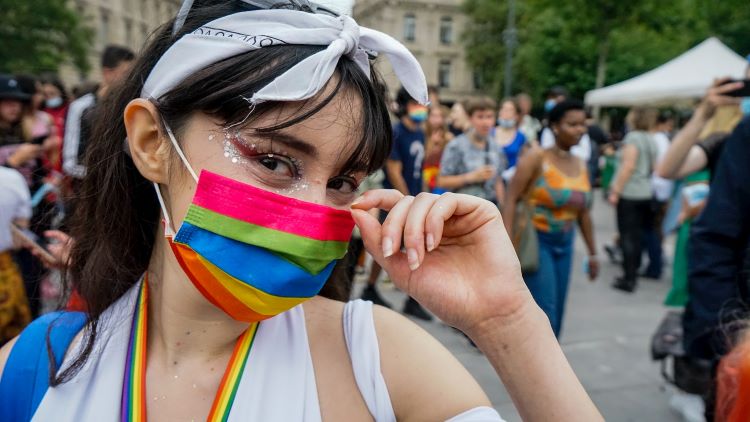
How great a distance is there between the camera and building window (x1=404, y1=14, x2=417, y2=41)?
138ft

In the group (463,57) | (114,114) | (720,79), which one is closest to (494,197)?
(720,79)

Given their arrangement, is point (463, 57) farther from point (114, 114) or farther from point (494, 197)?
point (114, 114)

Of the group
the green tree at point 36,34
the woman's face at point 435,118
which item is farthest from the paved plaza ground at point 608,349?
the green tree at point 36,34

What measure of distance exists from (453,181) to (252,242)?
3949 mm

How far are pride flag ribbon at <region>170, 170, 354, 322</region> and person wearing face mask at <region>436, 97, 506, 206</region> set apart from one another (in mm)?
3855

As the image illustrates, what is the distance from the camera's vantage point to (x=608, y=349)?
4648 millimetres

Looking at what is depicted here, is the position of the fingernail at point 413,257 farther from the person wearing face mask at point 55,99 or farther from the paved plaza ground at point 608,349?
the person wearing face mask at point 55,99

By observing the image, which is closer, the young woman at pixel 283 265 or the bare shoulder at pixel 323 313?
the young woman at pixel 283 265

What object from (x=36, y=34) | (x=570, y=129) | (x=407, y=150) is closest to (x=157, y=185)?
(x=570, y=129)

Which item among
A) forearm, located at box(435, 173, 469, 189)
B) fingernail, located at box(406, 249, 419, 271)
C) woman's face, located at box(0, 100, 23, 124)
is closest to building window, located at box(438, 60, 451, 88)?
forearm, located at box(435, 173, 469, 189)

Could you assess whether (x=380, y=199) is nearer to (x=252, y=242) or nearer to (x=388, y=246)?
(x=388, y=246)

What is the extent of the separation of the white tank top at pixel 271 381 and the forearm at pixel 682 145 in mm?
2746

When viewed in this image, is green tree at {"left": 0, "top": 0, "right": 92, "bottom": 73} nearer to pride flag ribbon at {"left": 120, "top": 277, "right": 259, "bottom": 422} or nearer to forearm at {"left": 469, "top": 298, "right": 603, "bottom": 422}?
pride flag ribbon at {"left": 120, "top": 277, "right": 259, "bottom": 422}

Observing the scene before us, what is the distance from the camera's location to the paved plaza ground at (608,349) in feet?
A: 12.2
